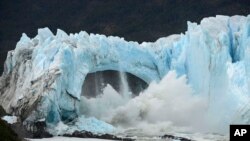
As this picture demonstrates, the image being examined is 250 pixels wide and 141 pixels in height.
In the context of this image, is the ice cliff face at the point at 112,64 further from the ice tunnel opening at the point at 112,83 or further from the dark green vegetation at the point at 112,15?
the dark green vegetation at the point at 112,15

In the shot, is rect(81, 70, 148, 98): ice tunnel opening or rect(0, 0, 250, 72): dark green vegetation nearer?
rect(81, 70, 148, 98): ice tunnel opening

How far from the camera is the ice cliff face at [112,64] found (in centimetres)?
2800

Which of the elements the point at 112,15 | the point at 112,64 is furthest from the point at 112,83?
the point at 112,15

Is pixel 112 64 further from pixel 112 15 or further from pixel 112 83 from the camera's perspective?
pixel 112 15

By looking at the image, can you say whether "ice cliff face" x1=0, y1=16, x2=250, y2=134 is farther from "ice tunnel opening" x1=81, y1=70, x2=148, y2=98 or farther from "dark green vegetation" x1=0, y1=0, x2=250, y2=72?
"dark green vegetation" x1=0, y1=0, x2=250, y2=72

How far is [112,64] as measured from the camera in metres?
33.1

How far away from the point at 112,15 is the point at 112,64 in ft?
138

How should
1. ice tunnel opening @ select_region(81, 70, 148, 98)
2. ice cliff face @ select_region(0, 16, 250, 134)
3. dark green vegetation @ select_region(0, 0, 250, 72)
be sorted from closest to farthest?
1. ice cliff face @ select_region(0, 16, 250, 134)
2. ice tunnel opening @ select_region(81, 70, 148, 98)
3. dark green vegetation @ select_region(0, 0, 250, 72)

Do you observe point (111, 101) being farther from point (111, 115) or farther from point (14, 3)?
point (14, 3)

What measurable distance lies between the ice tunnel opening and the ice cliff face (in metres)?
0.77

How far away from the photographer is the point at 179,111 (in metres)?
31.9

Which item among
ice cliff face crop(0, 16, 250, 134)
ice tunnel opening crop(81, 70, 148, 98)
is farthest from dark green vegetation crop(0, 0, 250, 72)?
ice cliff face crop(0, 16, 250, 134)

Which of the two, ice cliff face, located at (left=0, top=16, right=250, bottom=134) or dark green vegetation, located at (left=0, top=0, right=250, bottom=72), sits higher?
dark green vegetation, located at (left=0, top=0, right=250, bottom=72)

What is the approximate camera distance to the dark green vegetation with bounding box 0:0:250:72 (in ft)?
229
